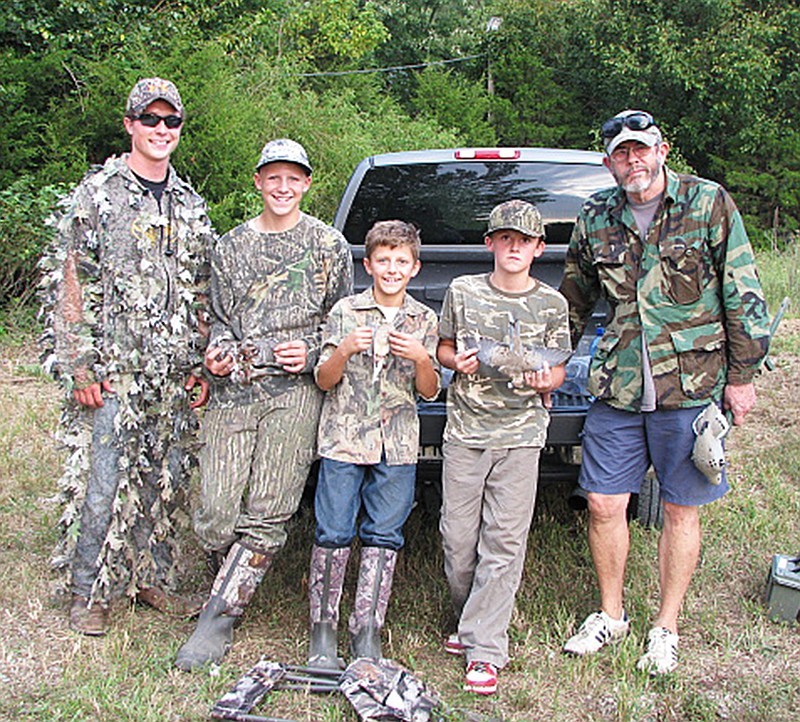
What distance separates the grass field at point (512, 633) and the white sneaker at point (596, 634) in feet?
0.16

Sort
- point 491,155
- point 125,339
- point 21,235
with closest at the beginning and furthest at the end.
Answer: point 125,339, point 491,155, point 21,235

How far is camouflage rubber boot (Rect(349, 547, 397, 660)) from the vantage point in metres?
3.57

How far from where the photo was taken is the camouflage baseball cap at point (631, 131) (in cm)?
352

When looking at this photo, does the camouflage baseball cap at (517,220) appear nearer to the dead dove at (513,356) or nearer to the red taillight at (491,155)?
the dead dove at (513,356)

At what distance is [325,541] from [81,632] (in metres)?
1.11

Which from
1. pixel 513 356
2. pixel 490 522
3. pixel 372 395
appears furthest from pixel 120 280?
pixel 490 522

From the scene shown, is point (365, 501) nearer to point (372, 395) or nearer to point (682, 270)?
point (372, 395)

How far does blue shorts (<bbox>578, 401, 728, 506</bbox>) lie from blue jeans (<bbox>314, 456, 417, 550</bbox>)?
0.73m

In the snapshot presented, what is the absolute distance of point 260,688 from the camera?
3.29 meters

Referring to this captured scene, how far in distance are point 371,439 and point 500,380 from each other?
1.75 ft

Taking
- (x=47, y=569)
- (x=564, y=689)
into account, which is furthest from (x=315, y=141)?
(x=564, y=689)

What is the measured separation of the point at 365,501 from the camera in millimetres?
3633

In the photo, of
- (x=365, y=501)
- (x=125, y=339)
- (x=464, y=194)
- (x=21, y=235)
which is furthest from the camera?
(x=21, y=235)

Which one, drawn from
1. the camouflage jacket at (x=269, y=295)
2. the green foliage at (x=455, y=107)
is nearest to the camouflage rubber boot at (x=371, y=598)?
the camouflage jacket at (x=269, y=295)
